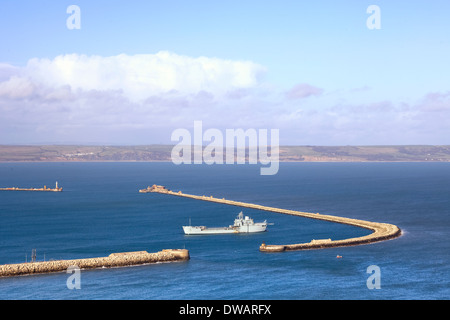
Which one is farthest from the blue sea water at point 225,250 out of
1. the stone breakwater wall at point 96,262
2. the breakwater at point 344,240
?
the breakwater at point 344,240

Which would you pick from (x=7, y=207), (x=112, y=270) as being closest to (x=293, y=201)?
(x=7, y=207)

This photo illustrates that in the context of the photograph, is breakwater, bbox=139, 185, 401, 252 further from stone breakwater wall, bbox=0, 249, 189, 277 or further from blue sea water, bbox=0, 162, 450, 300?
stone breakwater wall, bbox=0, 249, 189, 277

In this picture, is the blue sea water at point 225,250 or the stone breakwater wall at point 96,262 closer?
the blue sea water at point 225,250

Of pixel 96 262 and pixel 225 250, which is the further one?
pixel 225 250

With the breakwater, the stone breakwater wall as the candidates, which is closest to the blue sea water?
the stone breakwater wall

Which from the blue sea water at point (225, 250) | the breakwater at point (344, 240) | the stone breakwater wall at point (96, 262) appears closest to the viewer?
the blue sea water at point (225, 250)

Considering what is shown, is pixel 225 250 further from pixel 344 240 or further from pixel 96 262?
pixel 96 262

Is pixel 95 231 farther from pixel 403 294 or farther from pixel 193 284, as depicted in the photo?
pixel 403 294

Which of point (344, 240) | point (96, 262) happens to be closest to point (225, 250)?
point (344, 240)

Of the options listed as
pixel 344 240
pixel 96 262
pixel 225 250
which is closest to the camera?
pixel 96 262

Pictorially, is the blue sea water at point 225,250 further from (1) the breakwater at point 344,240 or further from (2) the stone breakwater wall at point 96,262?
(1) the breakwater at point 344,240
